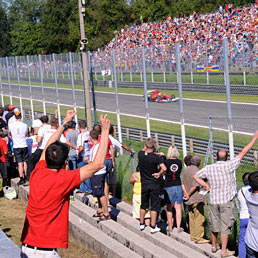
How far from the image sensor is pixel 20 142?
1120 centimetres

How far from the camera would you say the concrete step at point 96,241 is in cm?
715

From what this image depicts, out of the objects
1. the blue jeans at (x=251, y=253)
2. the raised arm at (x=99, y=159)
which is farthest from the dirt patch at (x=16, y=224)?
the raised arm at (x=99, y=159)

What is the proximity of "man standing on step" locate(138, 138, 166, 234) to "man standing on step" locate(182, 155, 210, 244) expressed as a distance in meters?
0.42

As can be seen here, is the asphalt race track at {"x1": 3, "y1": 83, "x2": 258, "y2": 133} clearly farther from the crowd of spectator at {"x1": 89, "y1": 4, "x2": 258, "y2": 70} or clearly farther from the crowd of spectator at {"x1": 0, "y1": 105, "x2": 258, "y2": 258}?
the crowd of spectator at {"x1": 0, "y1": 105, "x2": 258, "y2": 258}

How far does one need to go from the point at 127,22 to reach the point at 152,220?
173ft

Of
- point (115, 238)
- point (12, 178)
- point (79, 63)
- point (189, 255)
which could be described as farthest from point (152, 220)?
point (79, 63)

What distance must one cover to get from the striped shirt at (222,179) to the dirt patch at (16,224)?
2.27 m

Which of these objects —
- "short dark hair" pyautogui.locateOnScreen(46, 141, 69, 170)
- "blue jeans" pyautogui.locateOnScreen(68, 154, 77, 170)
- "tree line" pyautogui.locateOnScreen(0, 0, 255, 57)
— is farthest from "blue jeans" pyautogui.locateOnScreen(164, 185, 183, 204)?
"tree line" pyautogui.locateOnScreen(0, 0, 255, 57)

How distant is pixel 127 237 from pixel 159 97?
448 centimetres

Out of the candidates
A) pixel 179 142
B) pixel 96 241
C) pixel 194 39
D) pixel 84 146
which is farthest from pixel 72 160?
pixel 194 39

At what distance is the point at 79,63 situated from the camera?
15.2 metres

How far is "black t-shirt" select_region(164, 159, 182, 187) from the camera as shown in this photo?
25.1 ft

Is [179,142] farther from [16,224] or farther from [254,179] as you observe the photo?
[254,179]

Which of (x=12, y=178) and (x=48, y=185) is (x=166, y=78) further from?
(x=48, y=185)
